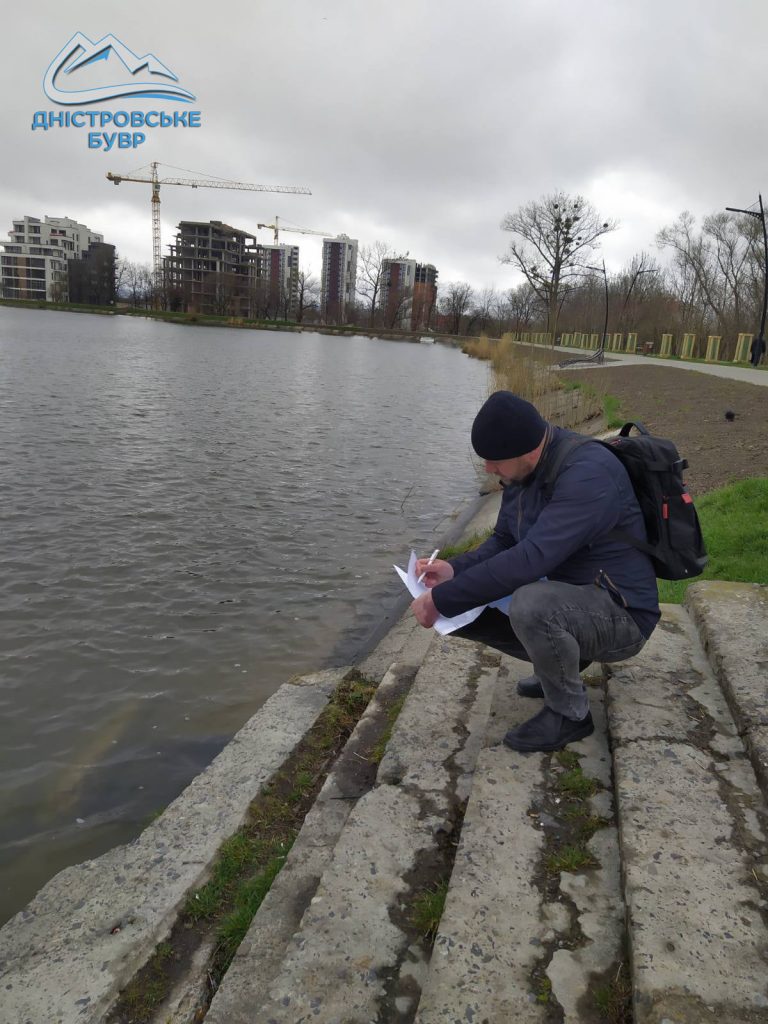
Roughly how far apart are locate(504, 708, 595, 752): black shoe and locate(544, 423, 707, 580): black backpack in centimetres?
80

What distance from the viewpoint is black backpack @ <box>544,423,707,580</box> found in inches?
109

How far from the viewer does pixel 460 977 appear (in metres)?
1.98

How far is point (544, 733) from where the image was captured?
297cm

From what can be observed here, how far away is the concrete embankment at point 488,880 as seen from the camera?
198 centimetres

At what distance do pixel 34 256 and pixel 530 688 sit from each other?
15586cm

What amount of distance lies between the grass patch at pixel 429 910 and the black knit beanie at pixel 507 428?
162cm

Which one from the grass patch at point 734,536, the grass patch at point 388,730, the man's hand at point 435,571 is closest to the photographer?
the man's hand at point 435,571

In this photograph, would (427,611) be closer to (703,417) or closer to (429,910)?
(429,910)

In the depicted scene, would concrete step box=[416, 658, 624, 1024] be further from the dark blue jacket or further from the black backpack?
the black backpack

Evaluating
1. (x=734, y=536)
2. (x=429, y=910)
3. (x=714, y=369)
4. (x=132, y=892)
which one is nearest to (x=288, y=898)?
(x=429, y=910)

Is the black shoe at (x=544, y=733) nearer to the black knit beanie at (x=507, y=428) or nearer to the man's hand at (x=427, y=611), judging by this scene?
the man's hand at (x=427, y=611)

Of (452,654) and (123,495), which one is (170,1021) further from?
(123,495)

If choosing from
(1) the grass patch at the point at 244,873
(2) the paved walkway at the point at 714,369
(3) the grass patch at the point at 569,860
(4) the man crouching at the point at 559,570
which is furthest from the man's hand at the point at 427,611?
(2) the paved walkway at the point at 714,369

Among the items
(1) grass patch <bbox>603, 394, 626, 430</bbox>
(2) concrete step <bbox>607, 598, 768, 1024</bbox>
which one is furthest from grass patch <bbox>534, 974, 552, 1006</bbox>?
(1) grass patch <bbox>603, 394, 626, 430</bbox>
